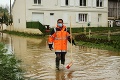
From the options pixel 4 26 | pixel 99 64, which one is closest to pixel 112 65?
pixel 99 64

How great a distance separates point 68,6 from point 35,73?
34079 millimetres

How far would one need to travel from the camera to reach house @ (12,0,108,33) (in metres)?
43.0

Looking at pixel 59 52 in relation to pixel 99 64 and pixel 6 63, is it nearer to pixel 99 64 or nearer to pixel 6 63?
pixel 99 64

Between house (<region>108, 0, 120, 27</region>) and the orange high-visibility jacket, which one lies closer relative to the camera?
the orange high-visibility jacket

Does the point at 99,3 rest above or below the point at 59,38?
above

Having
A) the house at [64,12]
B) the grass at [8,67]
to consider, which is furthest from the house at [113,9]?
the grass at [8,67]

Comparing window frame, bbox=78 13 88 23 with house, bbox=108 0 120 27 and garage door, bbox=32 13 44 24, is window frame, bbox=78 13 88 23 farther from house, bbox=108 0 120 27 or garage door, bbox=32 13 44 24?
house, bbox=108 0 120 27

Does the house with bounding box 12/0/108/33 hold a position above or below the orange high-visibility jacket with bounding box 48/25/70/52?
above

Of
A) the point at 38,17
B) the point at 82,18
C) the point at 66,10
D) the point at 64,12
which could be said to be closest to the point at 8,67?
the point at 38,17

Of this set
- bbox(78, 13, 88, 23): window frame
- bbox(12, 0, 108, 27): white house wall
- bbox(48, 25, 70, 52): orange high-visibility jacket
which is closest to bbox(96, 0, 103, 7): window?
bbox(12, 0, 108, 27): white house wall

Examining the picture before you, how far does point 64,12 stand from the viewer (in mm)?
44344

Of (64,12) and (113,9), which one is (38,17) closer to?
(64,12)

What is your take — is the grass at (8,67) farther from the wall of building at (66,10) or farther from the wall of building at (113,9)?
the wall of building at (113,9)

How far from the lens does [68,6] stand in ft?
147
